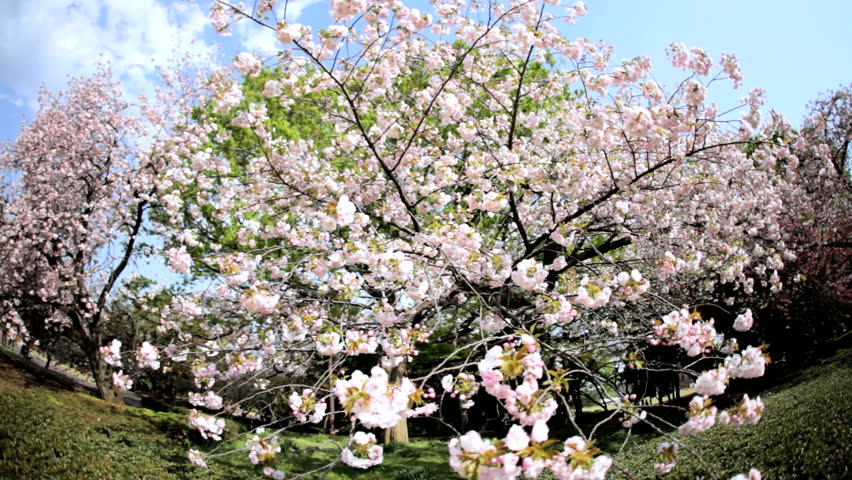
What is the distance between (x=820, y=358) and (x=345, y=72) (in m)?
10.5

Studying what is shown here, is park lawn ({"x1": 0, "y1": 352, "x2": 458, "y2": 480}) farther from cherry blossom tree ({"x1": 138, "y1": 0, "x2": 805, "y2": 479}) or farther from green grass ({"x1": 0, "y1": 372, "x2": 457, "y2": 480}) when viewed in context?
cherry blossom tree ({"x1": 138, "y1": 0, "x2": 805, "y2": 479})

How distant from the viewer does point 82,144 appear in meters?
11.3

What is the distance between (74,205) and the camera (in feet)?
36.6

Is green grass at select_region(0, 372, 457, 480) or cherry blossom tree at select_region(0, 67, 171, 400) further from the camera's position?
cherry blossom tree at select_region(0, 67, 171, 400)

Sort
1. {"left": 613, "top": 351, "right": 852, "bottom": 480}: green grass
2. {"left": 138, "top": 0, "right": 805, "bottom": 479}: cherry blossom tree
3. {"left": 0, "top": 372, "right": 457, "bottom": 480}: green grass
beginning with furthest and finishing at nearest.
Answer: {"left": 0, "top": 372, "right": 457, "bottom": 480}: green grass < {"left": 613, "top": 351, "right": 852, "bottom": 480}: green grass < {"left": 138, "top": 0, "right": 805, "bottom": 479}: cherry blossom tree

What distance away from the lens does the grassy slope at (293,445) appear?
179 inches

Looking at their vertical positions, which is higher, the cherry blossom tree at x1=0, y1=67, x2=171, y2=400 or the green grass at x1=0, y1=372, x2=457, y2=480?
the cherry blossom tree at x1=0, y1=67, x2=171, y2=400

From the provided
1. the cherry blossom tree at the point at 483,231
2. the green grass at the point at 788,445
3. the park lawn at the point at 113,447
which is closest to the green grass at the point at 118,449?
the park lawn at the point at 113,447

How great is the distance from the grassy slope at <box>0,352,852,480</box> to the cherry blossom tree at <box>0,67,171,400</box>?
203 cm

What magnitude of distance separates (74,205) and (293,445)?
729 centimetres

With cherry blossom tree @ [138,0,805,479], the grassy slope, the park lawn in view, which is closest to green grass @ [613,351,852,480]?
the grassy slope

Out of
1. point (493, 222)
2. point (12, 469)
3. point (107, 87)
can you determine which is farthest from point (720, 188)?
point (107, 87)

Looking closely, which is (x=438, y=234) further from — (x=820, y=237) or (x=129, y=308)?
(x=129, y=308)

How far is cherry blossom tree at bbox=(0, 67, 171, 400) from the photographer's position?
35.7ft
